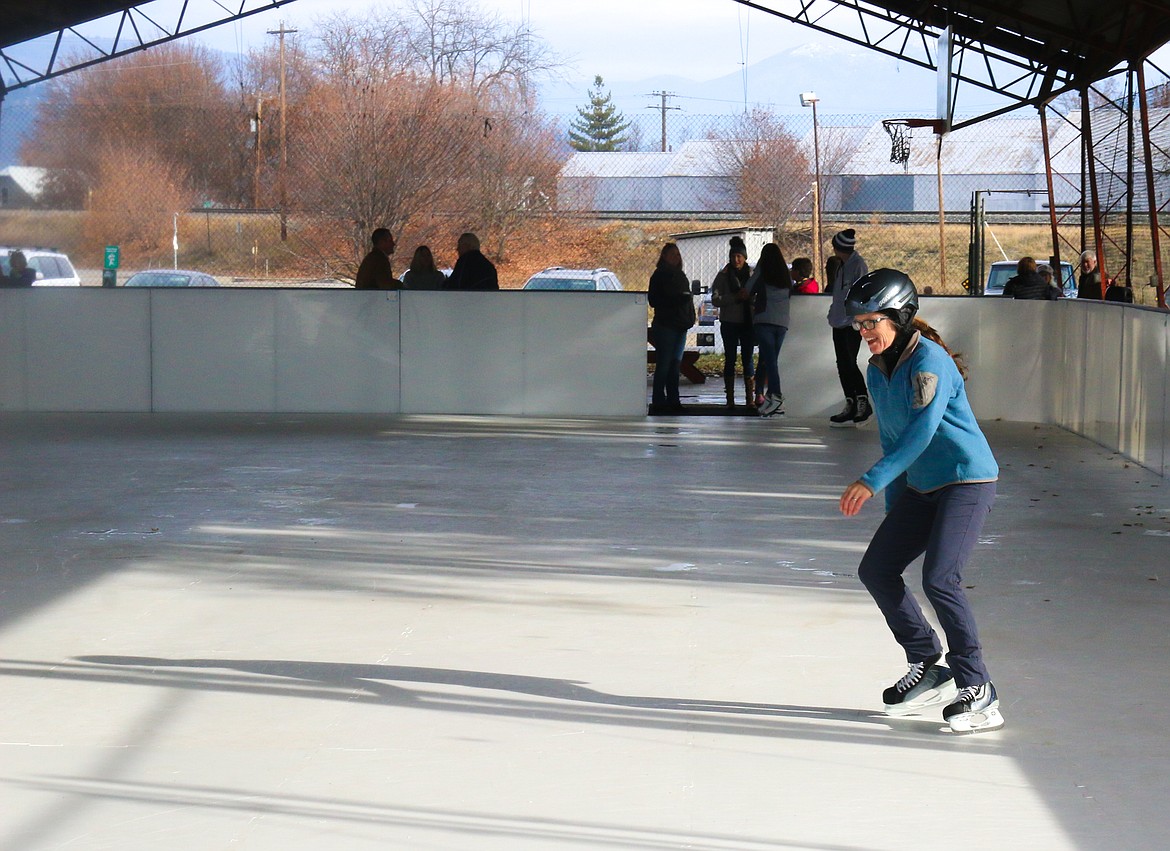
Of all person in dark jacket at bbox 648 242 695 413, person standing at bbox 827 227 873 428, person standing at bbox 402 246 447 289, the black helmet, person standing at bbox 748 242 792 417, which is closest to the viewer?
the black helmet

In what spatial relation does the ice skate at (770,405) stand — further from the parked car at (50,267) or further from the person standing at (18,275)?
the parked car at (50,267)

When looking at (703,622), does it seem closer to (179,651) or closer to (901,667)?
(901,667)

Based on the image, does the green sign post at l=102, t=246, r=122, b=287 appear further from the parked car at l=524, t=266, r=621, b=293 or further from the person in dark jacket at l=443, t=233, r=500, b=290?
the person in dark jacket at l=443, t=233, r=500, b=290

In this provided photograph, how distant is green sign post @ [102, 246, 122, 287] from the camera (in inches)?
952

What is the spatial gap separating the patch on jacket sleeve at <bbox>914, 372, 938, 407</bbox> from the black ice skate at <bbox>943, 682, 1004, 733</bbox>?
99cm

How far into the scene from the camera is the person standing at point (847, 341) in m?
13.6

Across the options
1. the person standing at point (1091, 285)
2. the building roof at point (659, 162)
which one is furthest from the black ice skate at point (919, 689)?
the building roof at point (659, 162)

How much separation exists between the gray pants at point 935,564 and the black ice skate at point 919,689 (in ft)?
0.15

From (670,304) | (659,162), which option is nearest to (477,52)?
(659,162)

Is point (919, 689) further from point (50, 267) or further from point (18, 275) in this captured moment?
point (50, 267)

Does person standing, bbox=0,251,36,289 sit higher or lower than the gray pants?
higher

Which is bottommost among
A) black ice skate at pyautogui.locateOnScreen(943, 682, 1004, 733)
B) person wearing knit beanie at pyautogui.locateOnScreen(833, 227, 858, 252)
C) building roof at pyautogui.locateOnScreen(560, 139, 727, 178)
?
black ice skate at pyautogui.locateOnScreen(943, 682, 1004, 733)

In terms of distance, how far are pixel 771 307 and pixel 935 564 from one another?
1004cm

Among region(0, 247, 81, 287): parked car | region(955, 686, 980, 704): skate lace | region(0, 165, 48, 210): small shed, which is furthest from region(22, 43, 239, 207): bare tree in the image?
region(955, 686, 980, 704): skate lace
